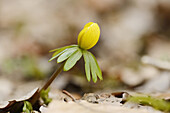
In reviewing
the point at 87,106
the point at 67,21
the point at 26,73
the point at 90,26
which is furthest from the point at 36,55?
the point at 87,106

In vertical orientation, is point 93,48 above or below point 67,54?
above

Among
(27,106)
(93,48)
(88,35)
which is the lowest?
(27,106)

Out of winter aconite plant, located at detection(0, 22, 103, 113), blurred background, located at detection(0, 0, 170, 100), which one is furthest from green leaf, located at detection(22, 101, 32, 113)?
blurred background, located at detection(0, 0, 170, 100)

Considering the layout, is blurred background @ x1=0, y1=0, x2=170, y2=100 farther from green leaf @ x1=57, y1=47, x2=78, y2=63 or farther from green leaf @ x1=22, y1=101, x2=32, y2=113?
green leaf @ x1=57, y1=47, x2=78, y2=63

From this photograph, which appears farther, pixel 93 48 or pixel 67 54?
pixel 93 48

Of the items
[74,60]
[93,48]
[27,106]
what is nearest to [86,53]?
[74,60]

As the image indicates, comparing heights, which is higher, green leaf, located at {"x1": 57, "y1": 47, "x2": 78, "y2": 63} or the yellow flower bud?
the yellow flower bud

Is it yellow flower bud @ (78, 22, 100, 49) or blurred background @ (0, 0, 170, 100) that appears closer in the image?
yellow flower bud @ (78, 22, 100, 49)

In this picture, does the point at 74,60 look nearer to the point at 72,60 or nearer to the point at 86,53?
the point at 72,60

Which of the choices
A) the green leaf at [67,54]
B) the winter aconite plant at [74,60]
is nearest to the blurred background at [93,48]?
the winter aconite plant at [74,60]

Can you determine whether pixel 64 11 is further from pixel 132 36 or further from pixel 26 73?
pixel 26 73
